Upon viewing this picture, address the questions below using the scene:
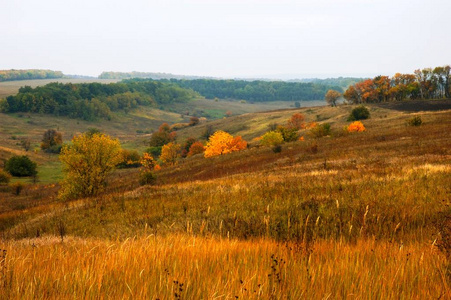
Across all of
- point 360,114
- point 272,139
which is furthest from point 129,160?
point 360,114

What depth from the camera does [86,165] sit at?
2931cm

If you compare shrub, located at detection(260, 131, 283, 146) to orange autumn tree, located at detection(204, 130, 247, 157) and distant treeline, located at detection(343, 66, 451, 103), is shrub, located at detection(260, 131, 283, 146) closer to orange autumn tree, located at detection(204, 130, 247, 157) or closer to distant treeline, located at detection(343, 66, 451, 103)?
orange autumn tree, located at detection(204, 130, 247, 157)

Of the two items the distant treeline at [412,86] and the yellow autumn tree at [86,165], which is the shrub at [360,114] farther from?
the yellow autumn tree at [86,165]

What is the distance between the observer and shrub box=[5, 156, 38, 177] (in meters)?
78.6

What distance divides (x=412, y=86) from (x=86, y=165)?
120306mm

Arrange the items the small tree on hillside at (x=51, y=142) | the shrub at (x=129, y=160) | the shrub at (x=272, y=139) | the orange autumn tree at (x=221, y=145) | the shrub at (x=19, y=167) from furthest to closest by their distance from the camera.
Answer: the small tree on hillside at (x=51, y=142)
the shrub at (x=129, y=160)
the shrub at (x=19, y=167)
the orange autumn tree at (x=221, y=145)
the shrub at (x=272, y=139)

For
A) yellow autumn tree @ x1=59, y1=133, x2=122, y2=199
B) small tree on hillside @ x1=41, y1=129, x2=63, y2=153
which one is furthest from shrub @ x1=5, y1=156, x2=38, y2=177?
yellow autumn tree @ x1=59, y1=133, x2=122, y2=199

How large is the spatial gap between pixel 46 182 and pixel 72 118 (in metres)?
129

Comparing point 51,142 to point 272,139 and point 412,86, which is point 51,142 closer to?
point 272,139

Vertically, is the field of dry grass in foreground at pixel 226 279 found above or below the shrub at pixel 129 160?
above

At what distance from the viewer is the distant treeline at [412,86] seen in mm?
112312

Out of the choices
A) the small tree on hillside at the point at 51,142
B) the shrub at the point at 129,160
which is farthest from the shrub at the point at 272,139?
the small tree on hillside at the point at 51,142

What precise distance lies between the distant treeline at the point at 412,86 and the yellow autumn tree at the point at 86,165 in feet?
381

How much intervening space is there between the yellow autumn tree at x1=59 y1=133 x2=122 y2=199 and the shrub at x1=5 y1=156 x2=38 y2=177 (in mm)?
59725
